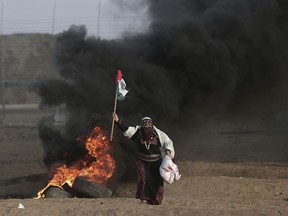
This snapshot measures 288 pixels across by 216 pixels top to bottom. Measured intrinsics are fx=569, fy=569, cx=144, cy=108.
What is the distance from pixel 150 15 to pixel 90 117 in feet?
16.3

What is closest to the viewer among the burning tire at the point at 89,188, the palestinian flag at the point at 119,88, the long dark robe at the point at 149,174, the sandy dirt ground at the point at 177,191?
the sandy dirt ground at the point at 177,191

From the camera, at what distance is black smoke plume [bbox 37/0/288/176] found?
14.2 m

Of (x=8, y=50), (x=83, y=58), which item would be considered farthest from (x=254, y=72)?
(x=8, y=50)

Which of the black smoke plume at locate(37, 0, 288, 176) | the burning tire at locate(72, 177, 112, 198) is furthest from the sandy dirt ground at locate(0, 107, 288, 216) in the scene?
the black smoke plume at locate(37, 0, 288, 176)

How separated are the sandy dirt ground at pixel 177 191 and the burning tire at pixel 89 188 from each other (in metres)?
0.63

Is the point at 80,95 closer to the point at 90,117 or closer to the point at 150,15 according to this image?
the point at 90,117

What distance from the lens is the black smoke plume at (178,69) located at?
46.7 ft

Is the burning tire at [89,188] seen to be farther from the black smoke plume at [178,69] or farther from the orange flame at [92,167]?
the black smoke plume at [178,69]

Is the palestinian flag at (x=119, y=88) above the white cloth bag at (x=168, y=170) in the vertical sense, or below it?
above

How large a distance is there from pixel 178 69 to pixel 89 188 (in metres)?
5.12

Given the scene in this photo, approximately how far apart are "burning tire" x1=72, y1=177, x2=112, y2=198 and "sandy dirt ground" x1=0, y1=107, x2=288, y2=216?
626 millimetres

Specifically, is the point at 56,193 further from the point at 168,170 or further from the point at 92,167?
the point at 168,170

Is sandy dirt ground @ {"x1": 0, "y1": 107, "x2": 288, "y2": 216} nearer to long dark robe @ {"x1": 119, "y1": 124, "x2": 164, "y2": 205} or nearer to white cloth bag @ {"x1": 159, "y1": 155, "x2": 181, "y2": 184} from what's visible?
long dark robe @ {"x1": 119, "y1": 124, "x2": 164, "y2": 205}

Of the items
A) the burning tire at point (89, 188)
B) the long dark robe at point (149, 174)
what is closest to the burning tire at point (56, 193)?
the burning tire at point (89, 188)
